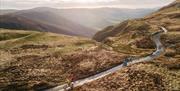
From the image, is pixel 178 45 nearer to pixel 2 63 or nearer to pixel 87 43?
pixel 87 43

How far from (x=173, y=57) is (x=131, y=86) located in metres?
32.5

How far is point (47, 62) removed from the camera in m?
94.6

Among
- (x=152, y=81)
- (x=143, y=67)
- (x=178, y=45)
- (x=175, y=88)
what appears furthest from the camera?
(x=178, y=45)

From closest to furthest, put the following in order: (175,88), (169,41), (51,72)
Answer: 1. (175,88)
2. (51,72)
3. (169,41)

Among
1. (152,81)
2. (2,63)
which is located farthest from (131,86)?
(2,63)

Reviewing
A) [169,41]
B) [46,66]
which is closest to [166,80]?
[46,66]

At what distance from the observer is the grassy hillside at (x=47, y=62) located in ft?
251

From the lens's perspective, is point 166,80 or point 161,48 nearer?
point 166,80

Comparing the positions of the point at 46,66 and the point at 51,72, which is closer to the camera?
the point at 51,72

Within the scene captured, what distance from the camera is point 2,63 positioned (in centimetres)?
9481

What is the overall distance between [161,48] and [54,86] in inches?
2117

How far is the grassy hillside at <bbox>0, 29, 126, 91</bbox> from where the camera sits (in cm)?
7653

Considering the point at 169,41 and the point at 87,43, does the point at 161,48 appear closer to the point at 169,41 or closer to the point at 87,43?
the point at 169,41

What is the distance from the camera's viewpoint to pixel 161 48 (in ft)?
370
